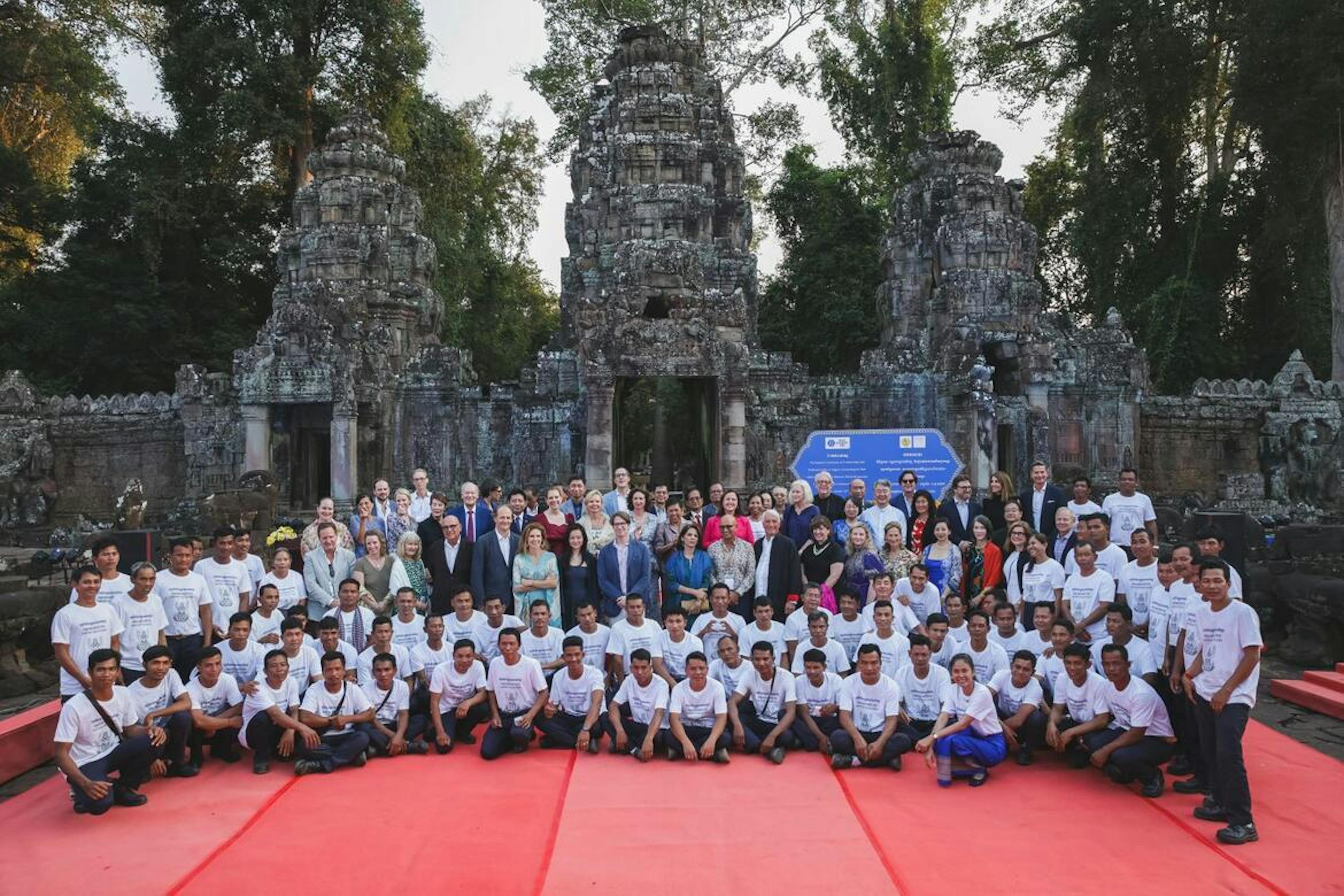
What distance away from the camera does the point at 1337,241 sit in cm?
2258

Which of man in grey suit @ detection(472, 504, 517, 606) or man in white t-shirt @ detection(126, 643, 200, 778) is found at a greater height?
man in grey suit @ detection(472, 504, 517, 606)

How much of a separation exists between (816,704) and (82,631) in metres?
5.18

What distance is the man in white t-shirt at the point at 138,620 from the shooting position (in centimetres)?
693

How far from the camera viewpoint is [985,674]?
727 cm

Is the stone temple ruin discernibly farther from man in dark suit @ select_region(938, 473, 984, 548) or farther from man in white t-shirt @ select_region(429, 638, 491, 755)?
man in white t-shirt @ select_region(429, 638, 491, 755)

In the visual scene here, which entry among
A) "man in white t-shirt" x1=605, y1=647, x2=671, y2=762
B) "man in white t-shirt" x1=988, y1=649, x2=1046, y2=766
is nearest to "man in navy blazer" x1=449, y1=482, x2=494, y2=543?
"man in white t-shirt" x1=605, y1=647, x2=671, y2=762

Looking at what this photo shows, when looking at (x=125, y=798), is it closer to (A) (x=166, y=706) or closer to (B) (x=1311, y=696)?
(A) (x=166, y=706)

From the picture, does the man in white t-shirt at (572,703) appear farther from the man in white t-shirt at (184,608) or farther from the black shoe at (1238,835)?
the black shoe at (1238,835)

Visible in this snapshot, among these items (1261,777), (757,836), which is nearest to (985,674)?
(1261,777)

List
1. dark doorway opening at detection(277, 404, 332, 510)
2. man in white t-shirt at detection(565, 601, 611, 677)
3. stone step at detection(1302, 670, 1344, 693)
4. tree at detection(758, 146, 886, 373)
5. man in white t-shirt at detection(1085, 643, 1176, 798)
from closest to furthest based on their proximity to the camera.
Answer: man in white t-shirt at detection(1085, 643, 1176, 798), man in white t-shirt at detection(565, 601, 611, 677), stone step at detection(1302, 670, 1344, 693), dark doorway opening at detection(277, 404, 332, 510), tree at detection(758, 146, 886, 373)

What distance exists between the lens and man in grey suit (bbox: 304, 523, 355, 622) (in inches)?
322

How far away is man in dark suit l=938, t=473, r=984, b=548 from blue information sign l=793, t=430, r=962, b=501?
240cm

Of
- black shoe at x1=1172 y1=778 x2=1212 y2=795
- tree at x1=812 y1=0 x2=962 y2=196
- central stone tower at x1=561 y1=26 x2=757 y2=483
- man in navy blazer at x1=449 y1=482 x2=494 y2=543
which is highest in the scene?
tree at x1=812 y1=0 x2=962 y2=196

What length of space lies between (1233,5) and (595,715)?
2756 centimetres
